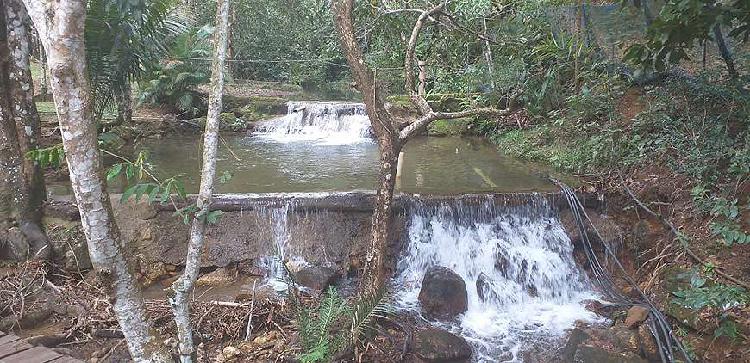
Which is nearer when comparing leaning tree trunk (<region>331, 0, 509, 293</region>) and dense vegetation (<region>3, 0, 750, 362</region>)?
dense vegetation (<region>3, 0, 750, 362</region>)

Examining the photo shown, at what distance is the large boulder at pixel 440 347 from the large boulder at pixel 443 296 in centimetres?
59

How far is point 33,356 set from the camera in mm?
3361

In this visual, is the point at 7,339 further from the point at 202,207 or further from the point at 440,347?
the point at 440,347

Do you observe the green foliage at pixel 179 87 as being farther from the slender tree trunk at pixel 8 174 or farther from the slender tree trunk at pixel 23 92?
the slender tree trunk at pixel 8 174

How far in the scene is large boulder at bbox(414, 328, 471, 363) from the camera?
15.1 feet

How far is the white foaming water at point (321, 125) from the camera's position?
12.5 metres

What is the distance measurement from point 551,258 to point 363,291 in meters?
2.86

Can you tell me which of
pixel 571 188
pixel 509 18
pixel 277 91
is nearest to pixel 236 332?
pixel 571 188

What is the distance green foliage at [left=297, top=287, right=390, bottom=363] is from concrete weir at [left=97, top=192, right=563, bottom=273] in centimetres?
175

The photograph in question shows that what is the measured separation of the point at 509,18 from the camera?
851 centimetres

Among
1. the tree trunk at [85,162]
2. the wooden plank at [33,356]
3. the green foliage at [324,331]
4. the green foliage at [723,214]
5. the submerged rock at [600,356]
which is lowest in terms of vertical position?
the submerged rock at [600,356]

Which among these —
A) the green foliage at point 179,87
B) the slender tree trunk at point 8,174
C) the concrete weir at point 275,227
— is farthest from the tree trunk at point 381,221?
the green foliage at point 179,87

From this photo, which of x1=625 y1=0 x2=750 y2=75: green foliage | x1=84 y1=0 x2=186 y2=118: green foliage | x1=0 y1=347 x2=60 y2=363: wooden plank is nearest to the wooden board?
x1=0 y1=347 x2=60 y2=363: wooden plank

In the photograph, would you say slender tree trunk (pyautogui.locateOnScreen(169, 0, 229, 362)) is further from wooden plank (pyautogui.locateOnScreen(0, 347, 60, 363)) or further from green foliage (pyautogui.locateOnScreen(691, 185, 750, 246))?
Result: green foliage (pyautogui.locateOnScreen(691, 185, 750, 246))
